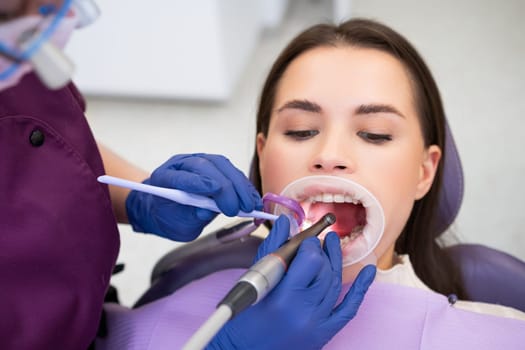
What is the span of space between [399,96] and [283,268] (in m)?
0.49

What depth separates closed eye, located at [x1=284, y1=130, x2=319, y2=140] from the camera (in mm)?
1052

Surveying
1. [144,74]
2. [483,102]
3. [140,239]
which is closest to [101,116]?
[144,74]

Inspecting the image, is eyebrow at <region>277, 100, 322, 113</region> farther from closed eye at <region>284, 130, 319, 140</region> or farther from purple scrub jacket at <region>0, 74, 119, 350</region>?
purple scrub jacket at <region>0, 74, 119, 350</region>

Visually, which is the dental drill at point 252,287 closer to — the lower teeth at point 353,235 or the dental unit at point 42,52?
the lower teeth at point 353,235

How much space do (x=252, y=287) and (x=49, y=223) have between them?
35 cm

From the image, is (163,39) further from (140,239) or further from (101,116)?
(140,239)

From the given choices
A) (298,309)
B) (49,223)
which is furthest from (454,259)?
(49,223)

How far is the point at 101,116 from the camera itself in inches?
101

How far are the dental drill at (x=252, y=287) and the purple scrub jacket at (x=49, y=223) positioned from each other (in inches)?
12.4

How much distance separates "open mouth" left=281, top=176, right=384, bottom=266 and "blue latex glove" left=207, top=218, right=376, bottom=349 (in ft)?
0.49

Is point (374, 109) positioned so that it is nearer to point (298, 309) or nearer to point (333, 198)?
point (333, 198)

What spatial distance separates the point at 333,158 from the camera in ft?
3.18

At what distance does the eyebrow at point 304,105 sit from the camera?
41.1 inches

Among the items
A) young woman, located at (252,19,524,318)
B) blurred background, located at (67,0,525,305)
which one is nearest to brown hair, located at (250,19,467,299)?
young woman, located at (252,19,524,318)
